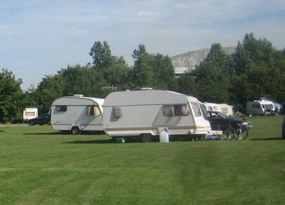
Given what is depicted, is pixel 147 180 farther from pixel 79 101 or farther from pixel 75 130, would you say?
pixel 79 101

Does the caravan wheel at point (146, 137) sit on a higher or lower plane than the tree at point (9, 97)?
lower

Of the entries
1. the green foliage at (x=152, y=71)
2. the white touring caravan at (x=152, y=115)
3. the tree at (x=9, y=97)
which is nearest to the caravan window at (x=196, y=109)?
the white touring caravan at (x=152, y=115)

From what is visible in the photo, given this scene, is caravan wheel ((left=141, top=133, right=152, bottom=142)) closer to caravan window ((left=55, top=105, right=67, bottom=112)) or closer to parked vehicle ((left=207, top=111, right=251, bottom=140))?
parked vehicle ((left=207, top=111, right=251, bottom=140))

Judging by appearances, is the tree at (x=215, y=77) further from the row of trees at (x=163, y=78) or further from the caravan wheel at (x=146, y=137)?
the caravan wheel at (x=146, y=137)

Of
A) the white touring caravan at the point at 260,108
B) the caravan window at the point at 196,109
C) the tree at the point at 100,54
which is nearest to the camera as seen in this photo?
the caravan window at the point at 196,109

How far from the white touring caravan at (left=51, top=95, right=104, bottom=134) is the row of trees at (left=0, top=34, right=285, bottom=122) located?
23.4ft

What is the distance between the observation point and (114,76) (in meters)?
135

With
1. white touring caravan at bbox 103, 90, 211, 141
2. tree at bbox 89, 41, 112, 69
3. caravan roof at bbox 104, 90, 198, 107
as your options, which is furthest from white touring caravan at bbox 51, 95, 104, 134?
tree at bbox 89, 41, 112, 69

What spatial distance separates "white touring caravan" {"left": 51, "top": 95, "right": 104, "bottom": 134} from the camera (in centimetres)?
4428

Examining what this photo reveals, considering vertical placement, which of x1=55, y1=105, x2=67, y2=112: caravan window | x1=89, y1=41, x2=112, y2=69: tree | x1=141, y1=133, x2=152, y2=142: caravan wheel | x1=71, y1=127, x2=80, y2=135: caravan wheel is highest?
x1=89, y1=41, x2=112, y2=69: tree

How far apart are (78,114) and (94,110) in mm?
1387

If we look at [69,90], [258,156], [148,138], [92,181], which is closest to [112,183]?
[92,181]

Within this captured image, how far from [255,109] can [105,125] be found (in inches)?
2359

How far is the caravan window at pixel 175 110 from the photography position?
106 feet
